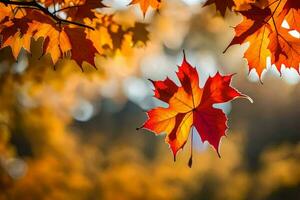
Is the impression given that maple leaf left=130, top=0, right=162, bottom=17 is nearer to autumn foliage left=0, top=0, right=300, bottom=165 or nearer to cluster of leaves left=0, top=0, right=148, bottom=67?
autumn foliage left=0, top=0, right=300, bottom=165

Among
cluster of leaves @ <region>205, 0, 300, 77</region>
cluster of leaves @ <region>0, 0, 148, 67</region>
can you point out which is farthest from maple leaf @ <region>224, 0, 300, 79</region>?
cluster of leaves @ <region>0, 0, 148, 67</region>

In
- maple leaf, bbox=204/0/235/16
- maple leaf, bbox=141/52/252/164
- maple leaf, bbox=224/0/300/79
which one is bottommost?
maple leaf, bbox=141/52/252/164

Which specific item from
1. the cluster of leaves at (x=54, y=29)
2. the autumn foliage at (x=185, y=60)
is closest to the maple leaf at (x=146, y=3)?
the autumn foliage at (x=185, y=60)

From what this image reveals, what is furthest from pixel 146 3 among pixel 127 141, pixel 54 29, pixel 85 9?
pixel 127 141

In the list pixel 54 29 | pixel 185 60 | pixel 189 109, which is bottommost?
pixel 189 109

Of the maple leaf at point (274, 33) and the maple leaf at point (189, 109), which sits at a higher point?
the maple leaf at point (274, 33)

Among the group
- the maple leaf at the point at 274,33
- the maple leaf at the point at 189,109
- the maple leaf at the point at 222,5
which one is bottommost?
the maple leaf at the point at 189,109

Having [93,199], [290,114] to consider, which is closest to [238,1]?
[93,199]

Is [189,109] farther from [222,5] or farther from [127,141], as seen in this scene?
[127,141]

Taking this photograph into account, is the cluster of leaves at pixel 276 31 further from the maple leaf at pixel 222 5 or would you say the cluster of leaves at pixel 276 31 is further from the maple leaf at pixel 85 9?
the maple leaf at pixel 85 9
